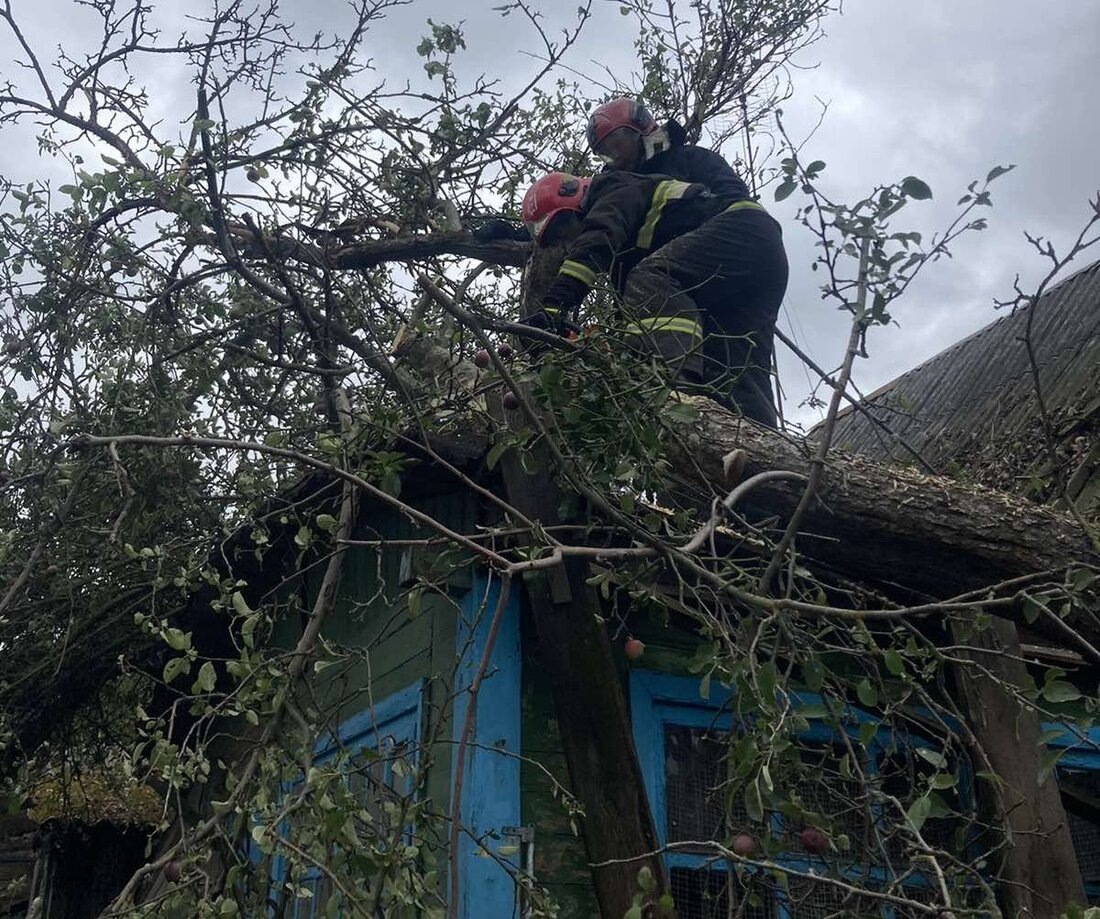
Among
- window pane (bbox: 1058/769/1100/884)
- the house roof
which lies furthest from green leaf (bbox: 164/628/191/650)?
window pane (bbox: 1058/769/1100/884)

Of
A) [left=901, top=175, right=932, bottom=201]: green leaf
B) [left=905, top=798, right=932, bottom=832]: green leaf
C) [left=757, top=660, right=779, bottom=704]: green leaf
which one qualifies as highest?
[left=901, top=175, right=932, bottom=201]: green leaf

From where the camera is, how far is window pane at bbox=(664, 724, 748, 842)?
3.76m

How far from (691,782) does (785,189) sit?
211 centimetres

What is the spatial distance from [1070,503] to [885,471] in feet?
1.73

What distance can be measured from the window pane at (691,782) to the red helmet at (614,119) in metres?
2.61

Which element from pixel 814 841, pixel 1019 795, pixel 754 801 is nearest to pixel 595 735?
pixel 814 841

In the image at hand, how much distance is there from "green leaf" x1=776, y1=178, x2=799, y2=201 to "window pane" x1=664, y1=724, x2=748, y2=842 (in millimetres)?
1848

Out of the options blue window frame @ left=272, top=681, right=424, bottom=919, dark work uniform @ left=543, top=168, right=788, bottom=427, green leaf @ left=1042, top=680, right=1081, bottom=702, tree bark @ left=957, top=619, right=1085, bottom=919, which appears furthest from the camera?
dark work uniform @ left=543, top=168, right=788, bottom=427

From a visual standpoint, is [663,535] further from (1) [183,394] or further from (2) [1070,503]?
(1) [183,394]

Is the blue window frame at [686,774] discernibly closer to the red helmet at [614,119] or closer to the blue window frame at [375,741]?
the blue window frame at [375,741]

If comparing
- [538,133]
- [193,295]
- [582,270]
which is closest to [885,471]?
[582,270]

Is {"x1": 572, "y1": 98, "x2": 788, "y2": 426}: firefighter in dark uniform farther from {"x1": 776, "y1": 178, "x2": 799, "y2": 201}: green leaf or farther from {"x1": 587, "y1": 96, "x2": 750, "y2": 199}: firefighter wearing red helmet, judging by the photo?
{"x1": 776, "y1": 178, "x2": 799, "y2": 201}: green leaf

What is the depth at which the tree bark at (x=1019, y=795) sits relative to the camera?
10.2 feet

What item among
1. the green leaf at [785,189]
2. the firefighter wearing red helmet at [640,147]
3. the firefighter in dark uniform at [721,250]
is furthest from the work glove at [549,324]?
the firefighter wearing red helmet at [640,147]
